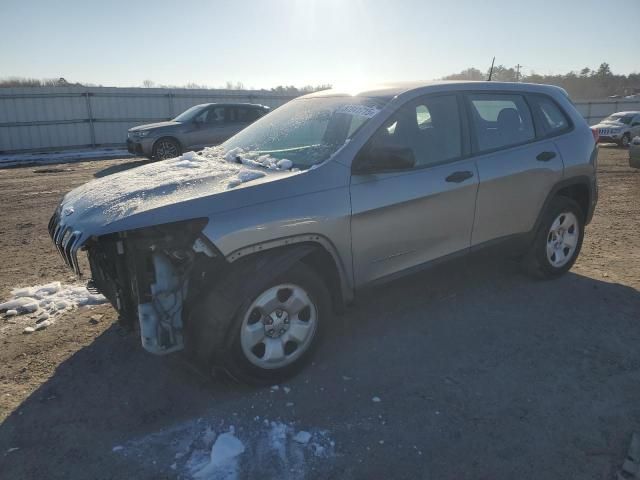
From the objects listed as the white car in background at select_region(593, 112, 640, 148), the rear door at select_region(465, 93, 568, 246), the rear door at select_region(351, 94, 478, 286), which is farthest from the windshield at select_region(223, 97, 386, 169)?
the white car in background at select_region(593, 112, 640, 148)

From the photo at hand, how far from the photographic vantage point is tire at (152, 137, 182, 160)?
13180 mm

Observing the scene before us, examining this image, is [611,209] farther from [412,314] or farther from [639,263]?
[412,314]

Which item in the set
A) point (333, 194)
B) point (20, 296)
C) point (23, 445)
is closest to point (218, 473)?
point (23, 445)

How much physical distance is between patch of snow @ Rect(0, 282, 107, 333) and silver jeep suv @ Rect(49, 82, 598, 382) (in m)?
1.06

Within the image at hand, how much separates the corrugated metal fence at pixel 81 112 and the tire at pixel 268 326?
18.6m

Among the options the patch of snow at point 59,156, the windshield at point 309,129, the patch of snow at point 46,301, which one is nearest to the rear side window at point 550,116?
the windshield at point 309,129

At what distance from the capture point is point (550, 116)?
4539 millimetres

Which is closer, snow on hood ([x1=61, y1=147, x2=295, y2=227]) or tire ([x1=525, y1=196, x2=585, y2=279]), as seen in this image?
snow on hood ([x1=61, y1=147, x2=295, y2=227])

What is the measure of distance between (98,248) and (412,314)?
247 cm

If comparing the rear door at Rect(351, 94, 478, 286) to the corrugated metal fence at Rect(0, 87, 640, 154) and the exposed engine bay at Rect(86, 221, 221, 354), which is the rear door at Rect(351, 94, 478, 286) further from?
the corrugated metal fence at Rect(0, 87, 640, 154)

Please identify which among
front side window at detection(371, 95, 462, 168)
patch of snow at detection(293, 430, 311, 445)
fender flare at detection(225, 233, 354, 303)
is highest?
front side window at detection(371, 95, 462, 168)

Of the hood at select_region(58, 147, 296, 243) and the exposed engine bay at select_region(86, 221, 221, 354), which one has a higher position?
the hood at select_region(58, 147, 296, 243)

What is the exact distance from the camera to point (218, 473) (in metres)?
2.36

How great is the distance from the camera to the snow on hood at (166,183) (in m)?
2.74
